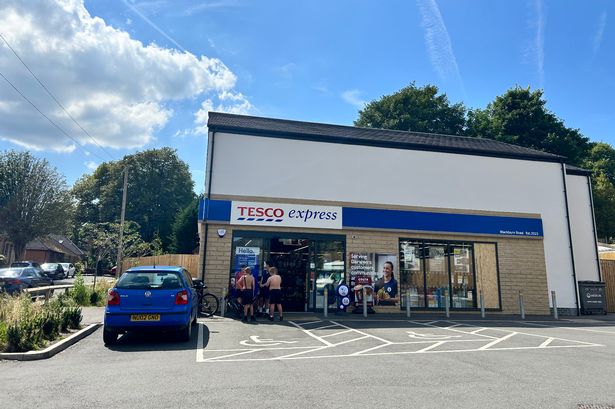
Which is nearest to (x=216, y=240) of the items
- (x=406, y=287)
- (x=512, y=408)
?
(x=406, y=287)

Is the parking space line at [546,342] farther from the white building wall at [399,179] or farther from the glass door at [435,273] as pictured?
the white building wall at [399,179]

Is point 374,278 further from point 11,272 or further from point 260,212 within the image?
point 11,272

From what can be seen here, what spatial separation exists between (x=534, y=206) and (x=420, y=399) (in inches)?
614

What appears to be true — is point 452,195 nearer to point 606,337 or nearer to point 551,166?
point 551,166

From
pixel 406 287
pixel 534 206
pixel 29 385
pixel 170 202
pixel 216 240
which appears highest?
pixel 170 202

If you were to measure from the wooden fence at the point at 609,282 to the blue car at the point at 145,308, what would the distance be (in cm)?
1854

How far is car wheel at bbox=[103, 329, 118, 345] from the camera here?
323 inches

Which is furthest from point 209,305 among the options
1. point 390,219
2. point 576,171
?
point 576,171

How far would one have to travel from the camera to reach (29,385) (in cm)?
527

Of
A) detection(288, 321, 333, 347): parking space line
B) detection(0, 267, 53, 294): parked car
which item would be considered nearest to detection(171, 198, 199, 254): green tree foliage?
detection(0, 267, 53, 294): parked car

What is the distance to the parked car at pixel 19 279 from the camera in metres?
19.1

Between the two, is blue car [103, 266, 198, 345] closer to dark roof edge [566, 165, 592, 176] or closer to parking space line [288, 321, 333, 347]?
parking space line [288, 321, 333, 347]

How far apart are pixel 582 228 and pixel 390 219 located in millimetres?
9331

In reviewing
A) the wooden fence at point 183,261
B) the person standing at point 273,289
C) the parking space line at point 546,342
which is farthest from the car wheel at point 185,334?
the wooden fence at point 183,261
